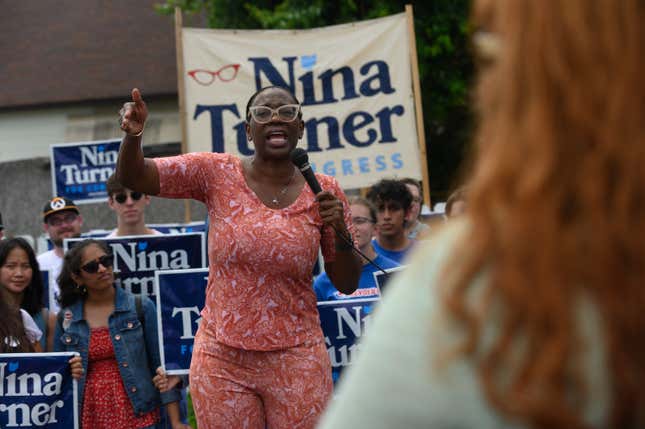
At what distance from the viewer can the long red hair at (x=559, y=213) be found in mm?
1240

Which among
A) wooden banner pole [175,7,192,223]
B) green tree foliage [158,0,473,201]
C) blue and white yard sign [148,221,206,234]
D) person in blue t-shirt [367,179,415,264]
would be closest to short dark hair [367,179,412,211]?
person in blue t-shirt [367,179,415,264]

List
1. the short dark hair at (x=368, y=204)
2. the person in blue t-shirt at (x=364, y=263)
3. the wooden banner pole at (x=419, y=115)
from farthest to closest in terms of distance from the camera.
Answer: the wooden banner pole at (x=419, y=115)
the short dark hair at (x=368, y=204)
the person in blue t-shirt at (x=364, y=263)

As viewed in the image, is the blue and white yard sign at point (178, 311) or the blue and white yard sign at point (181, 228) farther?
the blue and white yard sign at point (181, 228)

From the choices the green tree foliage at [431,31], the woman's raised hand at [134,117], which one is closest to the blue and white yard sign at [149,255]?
the woman's raised hand at [134,117]

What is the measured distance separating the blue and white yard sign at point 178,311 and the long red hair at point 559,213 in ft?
18.0

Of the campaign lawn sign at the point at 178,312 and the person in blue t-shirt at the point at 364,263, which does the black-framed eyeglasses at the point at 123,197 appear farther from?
the campaign lawn sign at the point at 178,312

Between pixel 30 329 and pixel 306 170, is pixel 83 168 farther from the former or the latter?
pixel 306 170

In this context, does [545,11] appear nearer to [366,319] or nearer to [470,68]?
[366,319]

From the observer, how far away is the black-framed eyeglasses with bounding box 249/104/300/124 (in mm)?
4938

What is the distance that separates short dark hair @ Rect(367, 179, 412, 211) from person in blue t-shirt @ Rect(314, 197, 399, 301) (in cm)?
13

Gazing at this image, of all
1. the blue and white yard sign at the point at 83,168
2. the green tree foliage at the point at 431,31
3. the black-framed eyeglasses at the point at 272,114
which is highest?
the green tree foliage at the point at 431,31

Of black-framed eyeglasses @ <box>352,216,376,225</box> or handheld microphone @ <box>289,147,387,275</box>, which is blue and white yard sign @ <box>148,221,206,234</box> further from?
handheld microphone @ <box>289,147,387,275</box>

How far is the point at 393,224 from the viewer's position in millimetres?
7789

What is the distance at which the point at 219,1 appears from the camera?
740 inches
